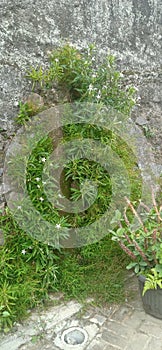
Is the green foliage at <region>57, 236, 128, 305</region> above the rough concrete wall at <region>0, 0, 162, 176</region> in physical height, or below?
below

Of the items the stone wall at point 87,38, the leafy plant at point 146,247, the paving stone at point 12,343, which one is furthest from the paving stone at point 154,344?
the stone wall at point 87,38

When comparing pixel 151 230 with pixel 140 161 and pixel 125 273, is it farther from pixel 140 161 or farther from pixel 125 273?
pixel 140 161

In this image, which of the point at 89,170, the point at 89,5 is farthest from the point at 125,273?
the point at 89,5

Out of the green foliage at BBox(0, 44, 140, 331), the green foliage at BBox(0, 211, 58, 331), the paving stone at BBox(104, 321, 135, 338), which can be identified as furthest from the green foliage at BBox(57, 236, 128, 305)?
the paving stone at BBox(104, 321, 135, 338)

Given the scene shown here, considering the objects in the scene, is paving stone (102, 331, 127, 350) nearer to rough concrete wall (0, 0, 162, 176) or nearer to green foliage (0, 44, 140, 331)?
green foliage (0, 44, 140, 331)

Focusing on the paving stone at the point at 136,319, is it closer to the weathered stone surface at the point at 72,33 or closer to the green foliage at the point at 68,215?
the green foliage at the point at 68,215

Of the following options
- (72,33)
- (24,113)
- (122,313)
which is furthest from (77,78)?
(122,313)

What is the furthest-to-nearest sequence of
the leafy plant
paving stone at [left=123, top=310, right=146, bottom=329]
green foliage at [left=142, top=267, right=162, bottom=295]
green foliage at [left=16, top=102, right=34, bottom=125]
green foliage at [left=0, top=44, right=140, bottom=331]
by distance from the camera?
green foliage at [left=16, top=102, right=34, bottom=125] → green foliage at [left=0, top=44, right=140, bottom=331] → paving stone at [left=123, top=310, right=146, bottom=329] → the leafy plant → green foliage at [left=142, top=267, right=162, bottom=295]
